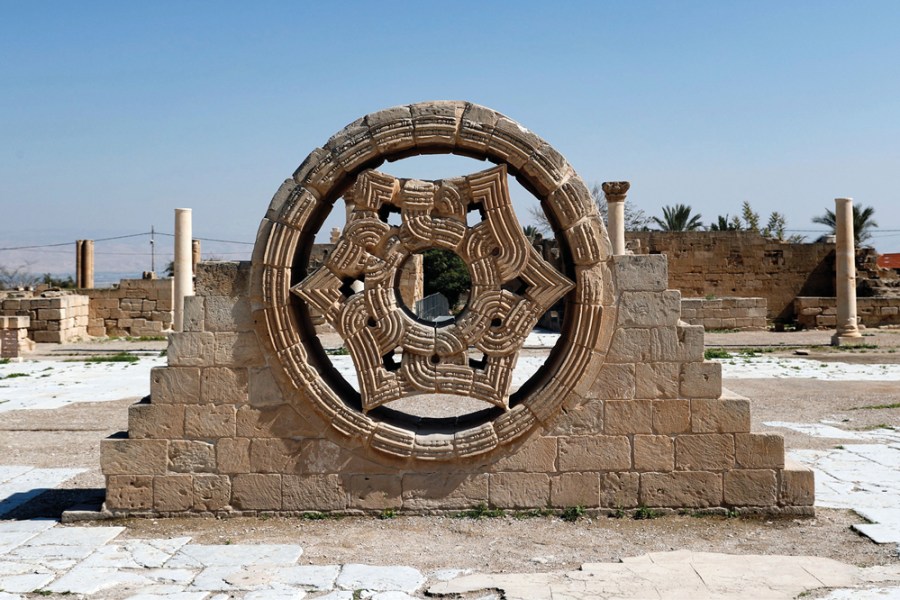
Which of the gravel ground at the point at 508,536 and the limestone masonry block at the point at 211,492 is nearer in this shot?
the gravel ground at the point at 508,536

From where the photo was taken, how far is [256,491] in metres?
5.87

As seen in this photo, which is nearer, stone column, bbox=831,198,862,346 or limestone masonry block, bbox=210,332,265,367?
limestone masonry block, bbox=210,332,265,367

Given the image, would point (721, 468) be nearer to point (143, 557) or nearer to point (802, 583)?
point (802, 583)

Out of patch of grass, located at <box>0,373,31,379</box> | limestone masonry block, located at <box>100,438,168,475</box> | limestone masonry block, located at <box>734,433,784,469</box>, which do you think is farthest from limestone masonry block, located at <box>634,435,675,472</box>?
patch of grass, located at <box>0,373,31,379</box>

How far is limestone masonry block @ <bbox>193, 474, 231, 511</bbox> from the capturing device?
5871mm

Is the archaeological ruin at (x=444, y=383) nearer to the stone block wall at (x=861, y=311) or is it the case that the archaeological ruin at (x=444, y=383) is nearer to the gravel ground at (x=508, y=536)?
the gravel ground at (x=508, y=536)

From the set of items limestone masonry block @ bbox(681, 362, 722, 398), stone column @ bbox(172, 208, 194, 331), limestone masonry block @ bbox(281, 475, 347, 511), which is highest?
stone column @ bbox(172, 208, 194, 331)

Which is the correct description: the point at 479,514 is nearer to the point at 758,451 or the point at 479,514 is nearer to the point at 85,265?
the point at 758,451

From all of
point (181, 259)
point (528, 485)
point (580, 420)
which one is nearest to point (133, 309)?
point (181, 259)

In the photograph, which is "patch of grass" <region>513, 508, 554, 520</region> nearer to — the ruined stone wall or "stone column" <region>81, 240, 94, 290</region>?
the ruined stone wall

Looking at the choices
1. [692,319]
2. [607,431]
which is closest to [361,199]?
[607,431]

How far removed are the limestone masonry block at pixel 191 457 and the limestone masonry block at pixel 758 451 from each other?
368cm

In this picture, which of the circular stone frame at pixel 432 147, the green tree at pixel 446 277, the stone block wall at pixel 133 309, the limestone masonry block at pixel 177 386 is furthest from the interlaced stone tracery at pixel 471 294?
the green tree at pixel 446 277

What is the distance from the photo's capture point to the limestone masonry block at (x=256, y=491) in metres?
5.86
